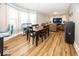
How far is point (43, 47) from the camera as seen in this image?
2314 mm

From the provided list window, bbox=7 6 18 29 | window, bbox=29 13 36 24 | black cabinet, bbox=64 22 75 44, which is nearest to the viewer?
window, bbox=7 6 18 29

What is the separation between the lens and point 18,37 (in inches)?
83.2

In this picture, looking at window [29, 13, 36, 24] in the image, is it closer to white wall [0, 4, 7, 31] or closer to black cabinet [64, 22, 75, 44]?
white wall [0, 4, 7, 31]

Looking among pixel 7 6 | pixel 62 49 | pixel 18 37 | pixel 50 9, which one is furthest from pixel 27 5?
pixel 62 49

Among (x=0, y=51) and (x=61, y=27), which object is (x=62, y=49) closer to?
(x=61, y=27)

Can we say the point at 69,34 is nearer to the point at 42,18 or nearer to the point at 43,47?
the point at 43,47

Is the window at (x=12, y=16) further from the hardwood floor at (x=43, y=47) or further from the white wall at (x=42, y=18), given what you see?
the white wall at (x=42, y=18)

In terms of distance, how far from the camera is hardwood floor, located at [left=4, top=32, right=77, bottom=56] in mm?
2031

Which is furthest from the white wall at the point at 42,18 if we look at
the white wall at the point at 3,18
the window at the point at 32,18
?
the white wall at the point at 3,18

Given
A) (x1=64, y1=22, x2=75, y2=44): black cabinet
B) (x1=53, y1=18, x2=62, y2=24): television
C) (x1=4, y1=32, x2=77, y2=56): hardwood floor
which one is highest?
(x1=53, y1=18, x2=62, y2=24): television

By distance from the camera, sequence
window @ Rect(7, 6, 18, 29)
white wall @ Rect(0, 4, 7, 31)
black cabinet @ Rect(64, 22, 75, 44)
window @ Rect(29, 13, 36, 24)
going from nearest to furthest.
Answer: white wall @ Rect(0, 4, 7, 31) → window @ Rect(7, 6, 18, 29) → window @ Rect(29, 13, 36, 24) → black cabinet @ Rect(64, 22, 75, 44)

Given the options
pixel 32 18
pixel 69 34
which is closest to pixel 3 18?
pixel 32 18

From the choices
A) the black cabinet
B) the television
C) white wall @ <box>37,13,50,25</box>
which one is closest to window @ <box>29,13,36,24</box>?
white wall @ <box>37,13,50,25</box>

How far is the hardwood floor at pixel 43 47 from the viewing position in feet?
6.66
